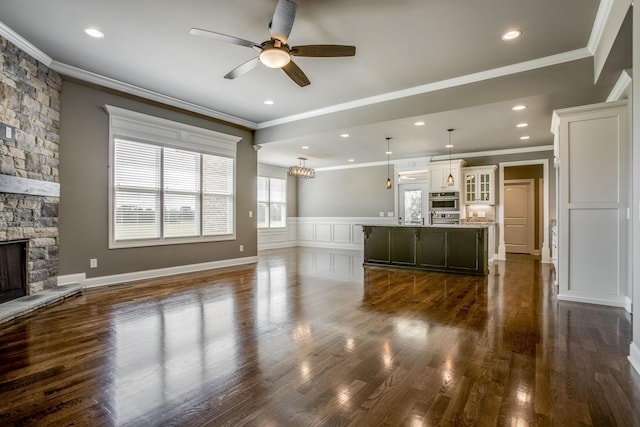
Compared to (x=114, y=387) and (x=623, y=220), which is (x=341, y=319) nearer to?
(x=114, y=387)

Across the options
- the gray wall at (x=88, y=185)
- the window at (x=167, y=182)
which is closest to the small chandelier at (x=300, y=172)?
the window at (x=167, y=182)

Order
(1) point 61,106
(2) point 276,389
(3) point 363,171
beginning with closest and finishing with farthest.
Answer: (2) point 276,389, (1) point 61,106, (3) point 363,171

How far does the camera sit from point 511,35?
3.56 metres

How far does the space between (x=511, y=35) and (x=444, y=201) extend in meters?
5.57

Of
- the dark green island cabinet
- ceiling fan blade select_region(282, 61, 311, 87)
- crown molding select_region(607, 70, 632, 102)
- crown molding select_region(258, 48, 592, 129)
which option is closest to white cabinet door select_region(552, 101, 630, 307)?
crown molding select_region(607, 70, 632, 102)

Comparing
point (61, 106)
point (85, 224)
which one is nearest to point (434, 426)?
point (85, 224)

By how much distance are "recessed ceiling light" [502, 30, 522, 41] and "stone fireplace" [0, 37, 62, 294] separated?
564 centimetres

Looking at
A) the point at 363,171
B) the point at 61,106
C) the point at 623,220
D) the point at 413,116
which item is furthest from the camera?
the point at 363,171

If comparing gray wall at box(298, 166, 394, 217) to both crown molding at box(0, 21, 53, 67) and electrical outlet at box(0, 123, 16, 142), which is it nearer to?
crown molding at box(0, 21, 53, 67)

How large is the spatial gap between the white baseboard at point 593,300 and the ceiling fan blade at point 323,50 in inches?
158

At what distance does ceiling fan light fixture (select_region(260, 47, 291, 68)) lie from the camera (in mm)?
3164

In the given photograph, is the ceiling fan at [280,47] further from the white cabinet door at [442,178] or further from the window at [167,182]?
the white cabinet door at [442,178]

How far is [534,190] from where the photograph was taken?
948 cm

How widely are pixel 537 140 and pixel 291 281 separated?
6.30 m
